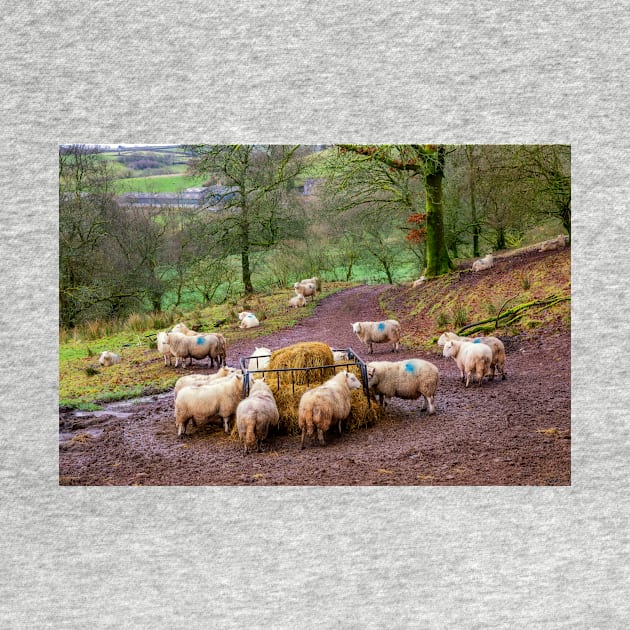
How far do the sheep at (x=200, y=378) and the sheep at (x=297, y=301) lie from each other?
2.34ft

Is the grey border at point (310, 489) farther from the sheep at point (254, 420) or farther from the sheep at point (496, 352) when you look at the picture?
the sheep at point (496, 352)

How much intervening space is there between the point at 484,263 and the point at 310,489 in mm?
2331

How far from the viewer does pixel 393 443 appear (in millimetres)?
5234

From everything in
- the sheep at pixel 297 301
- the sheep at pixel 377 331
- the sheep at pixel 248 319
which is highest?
the sheep at pixel 297 301

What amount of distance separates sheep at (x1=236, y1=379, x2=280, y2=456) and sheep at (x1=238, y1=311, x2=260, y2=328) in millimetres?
708

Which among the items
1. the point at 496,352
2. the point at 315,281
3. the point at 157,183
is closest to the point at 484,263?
the point at 496,352

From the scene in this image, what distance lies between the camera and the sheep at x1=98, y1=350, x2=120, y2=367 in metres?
5.48

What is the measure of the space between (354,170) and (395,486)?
2364 mm

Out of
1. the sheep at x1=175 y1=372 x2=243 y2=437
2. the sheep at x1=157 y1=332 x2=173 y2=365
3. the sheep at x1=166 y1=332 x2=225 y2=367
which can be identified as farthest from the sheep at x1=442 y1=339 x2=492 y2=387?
the sheep at x1=157 y1=332 x2=173 y2=365

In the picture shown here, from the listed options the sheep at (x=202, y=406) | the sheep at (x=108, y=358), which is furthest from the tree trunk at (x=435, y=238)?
the sheep at (x=108, y=358)

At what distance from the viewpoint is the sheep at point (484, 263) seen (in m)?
5.86

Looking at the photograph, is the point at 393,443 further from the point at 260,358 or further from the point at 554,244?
the point at 554,244

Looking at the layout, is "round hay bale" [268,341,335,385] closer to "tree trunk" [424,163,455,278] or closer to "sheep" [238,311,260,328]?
"sheep" [238,311,260,328]

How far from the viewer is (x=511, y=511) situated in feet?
16.3
